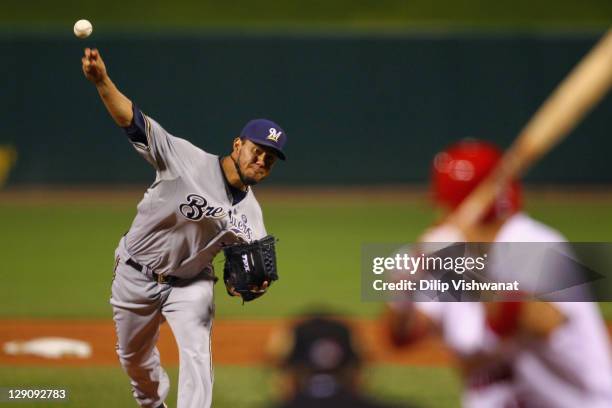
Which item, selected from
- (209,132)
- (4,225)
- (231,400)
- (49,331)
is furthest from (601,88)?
(209,132)

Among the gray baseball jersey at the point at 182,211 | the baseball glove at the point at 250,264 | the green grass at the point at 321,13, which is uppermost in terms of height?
the green grass at the point at 321,13

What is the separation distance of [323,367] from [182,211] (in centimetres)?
300

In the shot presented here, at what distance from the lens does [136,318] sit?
5289 mm

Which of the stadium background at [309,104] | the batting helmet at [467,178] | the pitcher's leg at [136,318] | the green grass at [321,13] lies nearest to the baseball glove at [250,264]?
the pitcher's leg at [136,318]

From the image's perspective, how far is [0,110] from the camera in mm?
17734

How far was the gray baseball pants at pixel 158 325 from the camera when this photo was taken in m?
4.93

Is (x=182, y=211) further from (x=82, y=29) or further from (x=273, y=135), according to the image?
(x=82, y=29)

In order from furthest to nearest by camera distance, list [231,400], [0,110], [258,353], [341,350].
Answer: [0,110] < [258,353] < [231,400] < [341,350]

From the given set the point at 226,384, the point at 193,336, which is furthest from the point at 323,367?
the point at 226,384

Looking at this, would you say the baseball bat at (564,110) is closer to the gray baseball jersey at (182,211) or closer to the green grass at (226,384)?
the gray baseball jersey at (182,211)

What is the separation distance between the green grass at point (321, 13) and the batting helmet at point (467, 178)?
21918mm

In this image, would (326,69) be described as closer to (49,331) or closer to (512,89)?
(512,89)

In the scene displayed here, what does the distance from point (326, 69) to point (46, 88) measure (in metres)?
5.63

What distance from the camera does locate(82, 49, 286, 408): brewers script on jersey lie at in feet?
16.4
